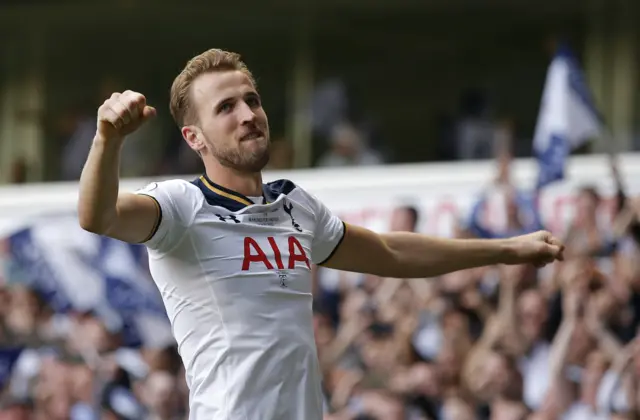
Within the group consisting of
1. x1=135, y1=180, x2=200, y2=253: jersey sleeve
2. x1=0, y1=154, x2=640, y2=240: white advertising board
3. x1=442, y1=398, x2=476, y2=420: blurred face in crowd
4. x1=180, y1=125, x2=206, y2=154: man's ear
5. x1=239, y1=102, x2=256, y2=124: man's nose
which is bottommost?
x1=442, y1=398, x2=476, y2=420: blurred face in crowd

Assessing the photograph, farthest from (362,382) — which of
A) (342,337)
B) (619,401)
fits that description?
(619,401)

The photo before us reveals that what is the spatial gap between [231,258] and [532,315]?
211 inches

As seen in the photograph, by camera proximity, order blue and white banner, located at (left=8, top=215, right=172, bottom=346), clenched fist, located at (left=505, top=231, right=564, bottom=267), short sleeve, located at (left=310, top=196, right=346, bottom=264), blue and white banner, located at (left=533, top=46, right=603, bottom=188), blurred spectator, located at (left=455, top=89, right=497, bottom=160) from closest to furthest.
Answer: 1. short sleeve, located at (left=310, top=196, right=346, bottom=264)
2. clenched fist, located at (left=505, top=231, right=564, bottom=267)
3. blue and white banner, located at (left=533, top=46, right=603, bottom=188)
4. blurred spectator, located at (left=455, top=89, right=497, bottom=160)
5. blue and white banner, located at (left=8, top=215, right=172, bottom=346)

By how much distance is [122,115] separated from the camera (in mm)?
4020

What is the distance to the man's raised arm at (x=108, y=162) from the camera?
404 cm

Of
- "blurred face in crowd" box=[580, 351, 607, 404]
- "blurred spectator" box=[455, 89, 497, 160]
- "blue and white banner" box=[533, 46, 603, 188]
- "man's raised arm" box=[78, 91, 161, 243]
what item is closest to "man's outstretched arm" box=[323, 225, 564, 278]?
"man's raised arm" box=[78, 91, 161, 243]

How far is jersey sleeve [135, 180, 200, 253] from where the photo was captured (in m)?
4.46

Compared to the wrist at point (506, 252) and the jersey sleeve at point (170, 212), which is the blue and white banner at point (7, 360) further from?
the jersey sleeve at point (170, 212)

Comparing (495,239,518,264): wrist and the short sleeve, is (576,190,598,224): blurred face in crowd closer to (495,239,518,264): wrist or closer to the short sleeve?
(495,239,518,264): wrist

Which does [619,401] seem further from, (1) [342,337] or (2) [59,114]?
→ (2) [59,114]

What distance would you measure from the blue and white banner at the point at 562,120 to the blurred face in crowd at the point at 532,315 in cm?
84

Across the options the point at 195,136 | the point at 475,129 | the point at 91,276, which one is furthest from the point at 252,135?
the point at 91,276

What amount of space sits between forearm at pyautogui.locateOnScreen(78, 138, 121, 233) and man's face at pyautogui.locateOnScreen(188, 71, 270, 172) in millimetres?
653

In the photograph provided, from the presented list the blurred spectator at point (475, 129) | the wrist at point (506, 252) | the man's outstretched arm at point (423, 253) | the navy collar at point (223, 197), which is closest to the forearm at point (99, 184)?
the navy collar at point (223, 197)
